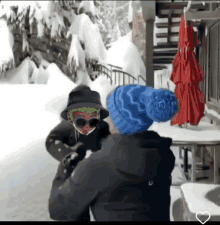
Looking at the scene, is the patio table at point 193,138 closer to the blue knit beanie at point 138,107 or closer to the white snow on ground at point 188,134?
the white snow on ground at point 188,134

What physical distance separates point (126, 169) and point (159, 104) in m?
0.27

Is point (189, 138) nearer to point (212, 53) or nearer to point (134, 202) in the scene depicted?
point (134, 202)

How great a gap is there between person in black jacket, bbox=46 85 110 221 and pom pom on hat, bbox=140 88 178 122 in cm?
85

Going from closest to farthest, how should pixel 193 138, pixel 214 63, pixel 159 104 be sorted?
pixel 159 104
pixel 193 138
pixel 214 63

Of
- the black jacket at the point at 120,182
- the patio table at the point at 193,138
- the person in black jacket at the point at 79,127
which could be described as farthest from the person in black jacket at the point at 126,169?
the patio table at the point at 193,138

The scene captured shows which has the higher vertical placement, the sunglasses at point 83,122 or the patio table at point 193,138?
the sunglasses at point 83,122

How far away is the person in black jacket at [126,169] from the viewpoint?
968mm

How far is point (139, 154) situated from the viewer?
98 centimetres

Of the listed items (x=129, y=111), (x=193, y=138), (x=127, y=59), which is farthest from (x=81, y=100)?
(x=127, y=59)

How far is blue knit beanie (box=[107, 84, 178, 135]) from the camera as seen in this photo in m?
0.96

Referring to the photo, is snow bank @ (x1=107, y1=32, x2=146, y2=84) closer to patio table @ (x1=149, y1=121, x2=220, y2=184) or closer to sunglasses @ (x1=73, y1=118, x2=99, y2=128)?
patio table @ (x1=149, y1=121, x2=220, y2=184)

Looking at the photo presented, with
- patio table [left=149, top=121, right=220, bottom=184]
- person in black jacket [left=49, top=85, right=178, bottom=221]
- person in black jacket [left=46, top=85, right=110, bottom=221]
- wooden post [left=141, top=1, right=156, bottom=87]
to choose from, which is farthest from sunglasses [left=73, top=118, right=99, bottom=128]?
wooden post [left=141, top=1, right=156, bottom=87]

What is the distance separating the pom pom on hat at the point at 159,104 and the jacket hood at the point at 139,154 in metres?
0.10

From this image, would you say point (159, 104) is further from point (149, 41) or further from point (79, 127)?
point (149, 41)
